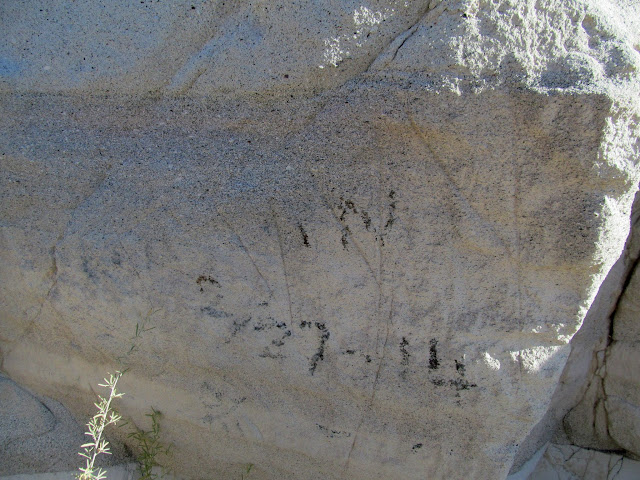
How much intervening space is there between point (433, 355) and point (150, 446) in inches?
36.2

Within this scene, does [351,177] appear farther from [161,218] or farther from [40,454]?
[40,454]

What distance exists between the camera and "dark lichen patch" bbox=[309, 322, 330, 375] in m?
1.61

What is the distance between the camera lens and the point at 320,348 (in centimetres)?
163

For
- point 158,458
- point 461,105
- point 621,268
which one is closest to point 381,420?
point 158,458

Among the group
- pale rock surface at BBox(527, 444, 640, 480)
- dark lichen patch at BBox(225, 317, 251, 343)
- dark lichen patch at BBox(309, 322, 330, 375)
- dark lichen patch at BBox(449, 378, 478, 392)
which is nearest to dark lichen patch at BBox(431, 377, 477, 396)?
dark lichen patch at BBox(449, 378, 478, 392)

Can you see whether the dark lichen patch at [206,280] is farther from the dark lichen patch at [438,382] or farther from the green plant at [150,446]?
the dark lichen patch at [438,382]

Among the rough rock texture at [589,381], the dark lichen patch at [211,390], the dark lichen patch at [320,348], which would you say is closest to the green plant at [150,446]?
the dark lichen patch at [211,390]

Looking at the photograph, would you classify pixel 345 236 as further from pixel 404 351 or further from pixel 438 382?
pixel 438 382

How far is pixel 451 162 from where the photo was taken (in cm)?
142

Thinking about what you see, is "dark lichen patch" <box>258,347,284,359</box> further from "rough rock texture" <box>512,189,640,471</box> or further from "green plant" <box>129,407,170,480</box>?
"rough rock texture" <box>512,189,640,471</box>

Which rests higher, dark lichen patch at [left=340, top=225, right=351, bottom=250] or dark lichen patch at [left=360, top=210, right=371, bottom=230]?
dark lichen patch at [left=360, top=210, right=371, bottom=230]

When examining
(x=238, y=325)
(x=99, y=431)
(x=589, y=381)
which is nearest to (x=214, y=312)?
(x=238, y=325)

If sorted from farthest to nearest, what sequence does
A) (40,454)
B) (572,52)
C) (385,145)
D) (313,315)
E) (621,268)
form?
(621,268)
(40,454)
(313,315)
(385,145)
(572,52)

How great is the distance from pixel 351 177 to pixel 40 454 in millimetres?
1281
